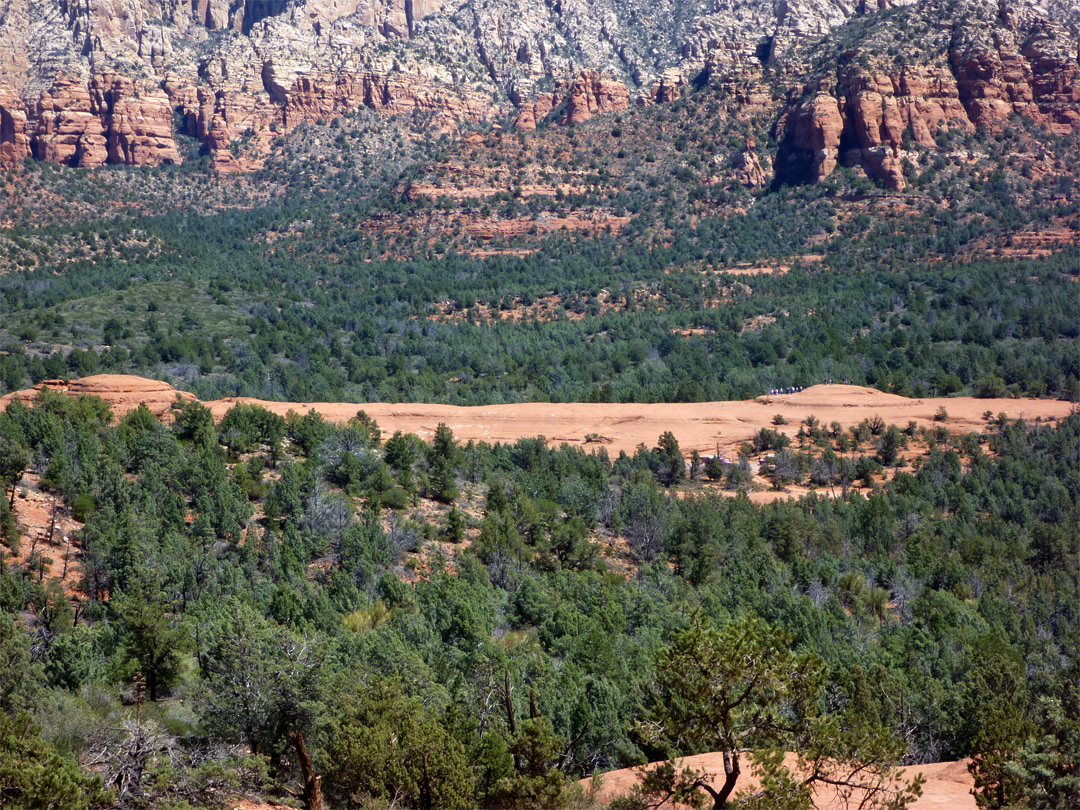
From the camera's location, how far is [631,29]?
18362 centimetres

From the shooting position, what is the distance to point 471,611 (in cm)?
2886

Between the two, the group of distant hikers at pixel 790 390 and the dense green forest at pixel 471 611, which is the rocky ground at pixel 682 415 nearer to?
the group of distant hikers at pixel 790 390

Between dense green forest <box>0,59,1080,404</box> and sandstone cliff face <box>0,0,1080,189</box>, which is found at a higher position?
sandstone cliff face <box>0,0,1080,189</box>

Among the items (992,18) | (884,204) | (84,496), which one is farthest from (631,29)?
(84,496)

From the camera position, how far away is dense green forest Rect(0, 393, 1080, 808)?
17.0 m

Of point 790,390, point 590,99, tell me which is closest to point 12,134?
point 590,99

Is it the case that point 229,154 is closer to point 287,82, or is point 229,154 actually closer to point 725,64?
point 287,82

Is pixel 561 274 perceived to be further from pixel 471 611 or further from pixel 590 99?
pixel 471 611

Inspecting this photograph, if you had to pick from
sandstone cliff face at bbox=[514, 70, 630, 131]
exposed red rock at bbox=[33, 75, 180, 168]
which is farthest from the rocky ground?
exposed red rock at bbox=[33, 75, 180, 168]

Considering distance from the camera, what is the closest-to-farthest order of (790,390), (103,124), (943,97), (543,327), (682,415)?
(682,415) → (790,390) → (543,327) → (943,97) → (103,124)

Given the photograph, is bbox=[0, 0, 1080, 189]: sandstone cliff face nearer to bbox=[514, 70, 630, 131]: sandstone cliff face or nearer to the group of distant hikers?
bbox=[514, 70, 630, 131]: sandstone cliff face

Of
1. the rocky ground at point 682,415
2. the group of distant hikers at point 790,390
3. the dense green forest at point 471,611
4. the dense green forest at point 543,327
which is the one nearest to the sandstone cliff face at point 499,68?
the dense green forest at point 543,327

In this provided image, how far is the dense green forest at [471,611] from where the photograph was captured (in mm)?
17047

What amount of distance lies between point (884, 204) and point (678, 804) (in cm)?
10201
